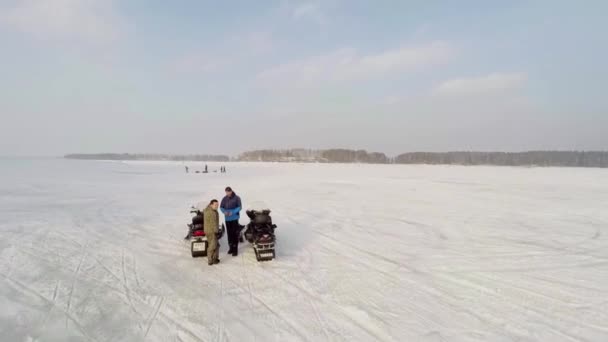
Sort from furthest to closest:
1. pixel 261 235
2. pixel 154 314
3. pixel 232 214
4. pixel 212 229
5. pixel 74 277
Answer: pixel 232 214 → pixel 261 235 → pixel 212 229 → pixel 74 277 → pixel 154 314

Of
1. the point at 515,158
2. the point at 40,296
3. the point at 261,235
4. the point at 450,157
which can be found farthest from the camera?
the point at 450,157

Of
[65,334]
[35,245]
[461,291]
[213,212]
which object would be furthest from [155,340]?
[35,245]

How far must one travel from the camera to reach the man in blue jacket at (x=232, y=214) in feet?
20.5

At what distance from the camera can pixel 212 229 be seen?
5777mm

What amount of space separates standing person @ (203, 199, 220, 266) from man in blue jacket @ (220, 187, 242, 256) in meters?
0.43

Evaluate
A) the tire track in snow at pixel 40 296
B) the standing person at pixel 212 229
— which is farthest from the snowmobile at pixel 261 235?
the tire track in snow at pixel 40 296

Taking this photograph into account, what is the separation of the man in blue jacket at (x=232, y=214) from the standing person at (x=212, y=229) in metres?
0.43

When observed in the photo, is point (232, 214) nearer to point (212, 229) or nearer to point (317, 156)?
point (212, 229)

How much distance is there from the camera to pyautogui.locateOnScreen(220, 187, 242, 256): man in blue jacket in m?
6.25

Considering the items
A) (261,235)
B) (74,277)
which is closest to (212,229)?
(261,235)

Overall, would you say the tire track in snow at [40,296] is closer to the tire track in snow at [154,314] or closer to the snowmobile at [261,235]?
the tire track in snow at [154,314]

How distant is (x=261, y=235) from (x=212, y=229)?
1032 mm

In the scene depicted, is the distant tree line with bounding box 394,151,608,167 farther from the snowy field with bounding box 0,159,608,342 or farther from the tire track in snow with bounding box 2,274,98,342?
the tire track in snow with bounding box 2,274,98,342

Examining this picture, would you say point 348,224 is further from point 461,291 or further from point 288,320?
point 288,320
